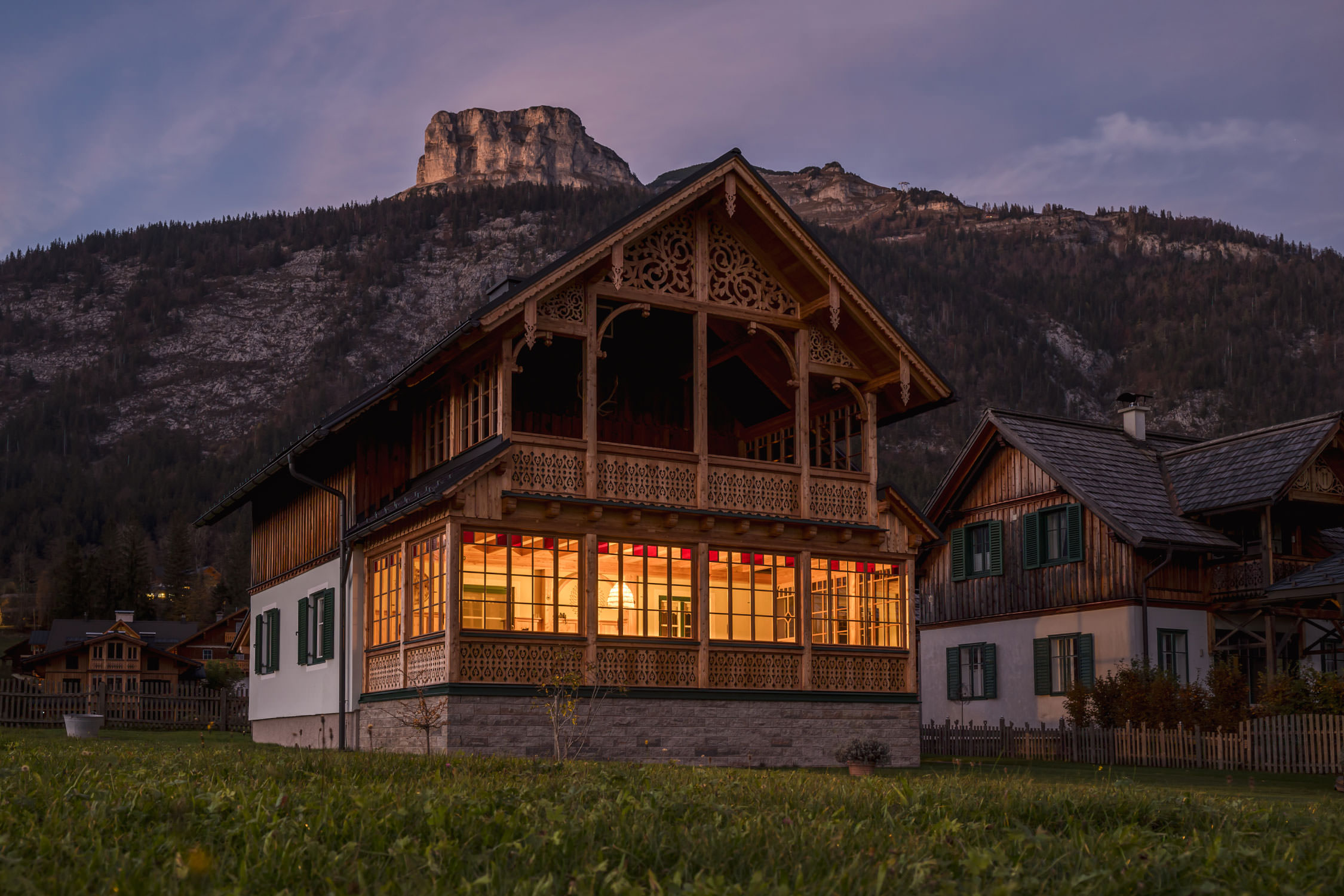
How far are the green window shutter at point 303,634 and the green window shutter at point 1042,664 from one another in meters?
18.1

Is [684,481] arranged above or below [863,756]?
above

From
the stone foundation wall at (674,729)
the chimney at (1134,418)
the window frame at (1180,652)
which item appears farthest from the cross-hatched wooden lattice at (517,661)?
the chimney at (1134,418)

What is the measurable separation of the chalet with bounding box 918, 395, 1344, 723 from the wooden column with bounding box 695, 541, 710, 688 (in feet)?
35.7

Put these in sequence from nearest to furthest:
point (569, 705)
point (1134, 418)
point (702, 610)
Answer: point (569, 705) → point (702, 610) → point (1134, 418)

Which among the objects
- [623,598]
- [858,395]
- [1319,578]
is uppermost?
[858,395]

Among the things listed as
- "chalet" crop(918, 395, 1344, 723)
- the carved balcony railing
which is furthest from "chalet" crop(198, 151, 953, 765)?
the carved balcony railing

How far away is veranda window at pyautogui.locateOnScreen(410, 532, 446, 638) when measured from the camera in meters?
22.2

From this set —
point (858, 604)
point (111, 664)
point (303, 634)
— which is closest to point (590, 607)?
point (858, 604)

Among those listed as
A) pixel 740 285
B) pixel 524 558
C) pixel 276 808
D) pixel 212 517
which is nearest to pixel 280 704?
pixel 212 517

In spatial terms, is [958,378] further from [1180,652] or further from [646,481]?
[646,481]

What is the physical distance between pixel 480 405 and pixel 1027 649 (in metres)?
18.2

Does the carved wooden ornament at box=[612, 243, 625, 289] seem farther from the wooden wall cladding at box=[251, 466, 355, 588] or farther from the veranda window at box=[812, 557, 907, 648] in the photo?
the wooden wall cladding at box=[251, 466, 355, 588]

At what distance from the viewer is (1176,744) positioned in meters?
26.6

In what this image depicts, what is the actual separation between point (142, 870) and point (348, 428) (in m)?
21.6
